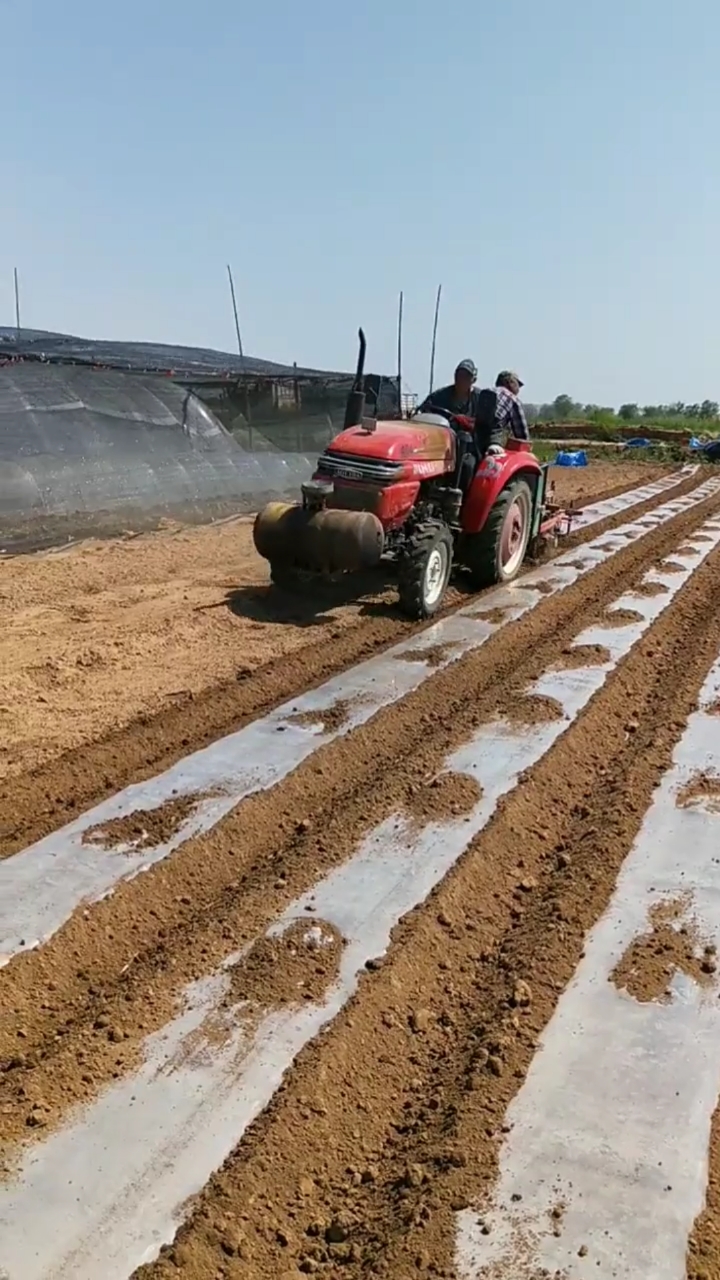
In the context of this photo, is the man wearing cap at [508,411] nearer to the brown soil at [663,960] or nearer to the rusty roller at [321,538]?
the rusty roller at [321,538]

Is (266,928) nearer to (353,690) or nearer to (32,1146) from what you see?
(32,1146)

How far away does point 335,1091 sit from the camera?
2432mm

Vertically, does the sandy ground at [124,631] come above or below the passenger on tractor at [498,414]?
below

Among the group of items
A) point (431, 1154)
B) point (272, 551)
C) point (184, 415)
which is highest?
point (184, 415)

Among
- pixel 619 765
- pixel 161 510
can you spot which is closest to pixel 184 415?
pixel 161 510

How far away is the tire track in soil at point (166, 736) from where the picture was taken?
3.79 meters

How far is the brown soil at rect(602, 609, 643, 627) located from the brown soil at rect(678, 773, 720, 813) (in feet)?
8.23

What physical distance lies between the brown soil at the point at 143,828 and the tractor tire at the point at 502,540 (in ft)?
13.3

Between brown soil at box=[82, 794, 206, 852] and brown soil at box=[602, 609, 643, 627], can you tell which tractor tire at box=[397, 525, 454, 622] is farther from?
A: brown soil at box=[82, 794, 206, 852]

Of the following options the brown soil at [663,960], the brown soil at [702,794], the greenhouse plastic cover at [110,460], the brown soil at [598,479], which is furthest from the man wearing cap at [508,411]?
the brown soil at [598,479]

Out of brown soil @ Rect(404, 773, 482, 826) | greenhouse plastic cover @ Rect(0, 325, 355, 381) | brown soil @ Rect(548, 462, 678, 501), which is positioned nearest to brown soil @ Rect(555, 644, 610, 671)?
brown soil @ Rect(404, 773, 482, 826)

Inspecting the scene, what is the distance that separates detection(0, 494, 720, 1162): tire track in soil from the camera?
251cm

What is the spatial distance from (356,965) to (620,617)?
4.46 m

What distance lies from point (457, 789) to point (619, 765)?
2.72ft
